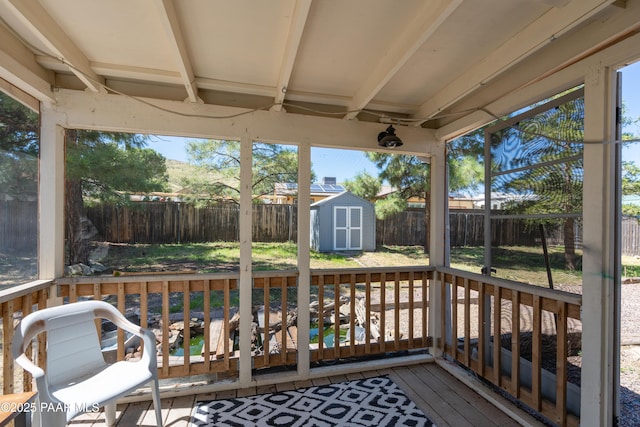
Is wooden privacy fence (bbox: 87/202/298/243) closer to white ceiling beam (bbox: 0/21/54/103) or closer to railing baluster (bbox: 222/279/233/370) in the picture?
railing baluster (bbox: 222/279/233/370)

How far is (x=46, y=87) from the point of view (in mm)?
2041

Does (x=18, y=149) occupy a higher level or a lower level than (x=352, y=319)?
higher

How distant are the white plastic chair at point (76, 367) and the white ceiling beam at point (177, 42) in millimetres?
1597

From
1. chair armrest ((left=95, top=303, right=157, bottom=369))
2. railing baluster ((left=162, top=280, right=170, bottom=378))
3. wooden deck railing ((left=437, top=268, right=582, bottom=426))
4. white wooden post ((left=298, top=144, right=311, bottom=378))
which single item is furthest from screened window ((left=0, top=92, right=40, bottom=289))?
wooden deck railing ((left=437, top=268, right=582, bottom=426))

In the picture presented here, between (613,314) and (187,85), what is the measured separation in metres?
2.91

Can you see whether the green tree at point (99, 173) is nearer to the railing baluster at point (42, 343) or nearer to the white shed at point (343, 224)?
the railing baluster at point (42, 343)

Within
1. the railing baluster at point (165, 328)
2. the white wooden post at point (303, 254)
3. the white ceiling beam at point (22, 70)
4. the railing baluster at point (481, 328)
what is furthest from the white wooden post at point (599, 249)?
the white ceiling beam at point (22, 70)

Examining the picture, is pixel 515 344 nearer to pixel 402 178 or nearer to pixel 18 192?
pixel 402 178

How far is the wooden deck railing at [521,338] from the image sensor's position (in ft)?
5.82

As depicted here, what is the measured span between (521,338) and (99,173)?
3373 mm

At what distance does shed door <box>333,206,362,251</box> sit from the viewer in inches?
107

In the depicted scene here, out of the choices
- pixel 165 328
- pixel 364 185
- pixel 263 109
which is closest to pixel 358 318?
pixel 364 185

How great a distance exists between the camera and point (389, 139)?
8.32 feet

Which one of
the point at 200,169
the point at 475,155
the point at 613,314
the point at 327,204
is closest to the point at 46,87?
the point at 200,169
